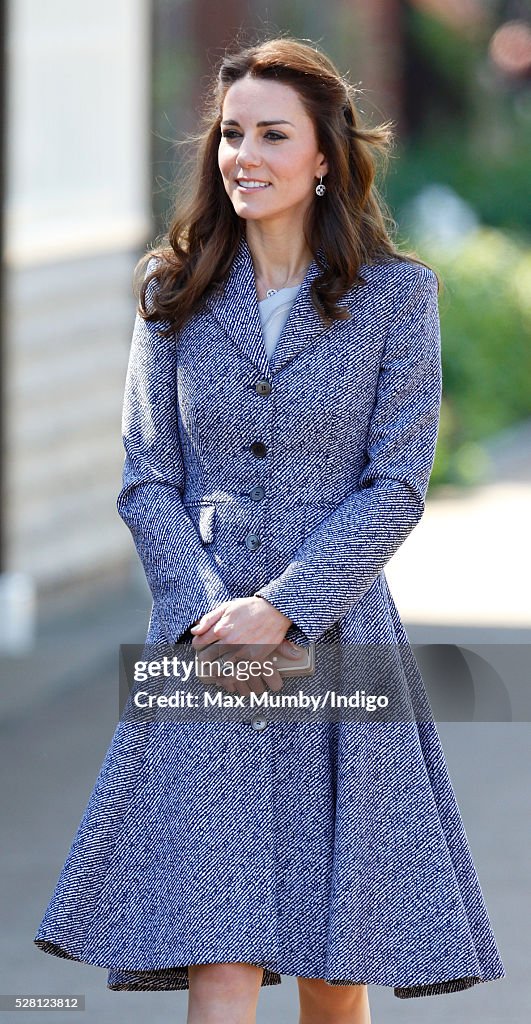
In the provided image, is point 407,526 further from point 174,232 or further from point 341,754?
point 174,232

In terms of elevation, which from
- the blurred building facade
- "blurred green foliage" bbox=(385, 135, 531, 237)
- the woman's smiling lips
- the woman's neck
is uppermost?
"blurred green foliage" bbox=(385, 135, 531, 237)

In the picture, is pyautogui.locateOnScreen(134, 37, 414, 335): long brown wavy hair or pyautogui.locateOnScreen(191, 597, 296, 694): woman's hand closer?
pyautogui.locateOnScreen(191, 597, 296, 694): woman's hand

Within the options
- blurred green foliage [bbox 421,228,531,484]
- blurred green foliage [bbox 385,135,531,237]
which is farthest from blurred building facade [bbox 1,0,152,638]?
blurred green foliage [bbox 385,135,531,237]

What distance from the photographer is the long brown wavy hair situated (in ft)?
9.32

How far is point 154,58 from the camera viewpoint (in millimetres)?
8992

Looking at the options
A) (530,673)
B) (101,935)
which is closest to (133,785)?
(101,935)

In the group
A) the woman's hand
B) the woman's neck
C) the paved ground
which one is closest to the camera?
the woman's hand

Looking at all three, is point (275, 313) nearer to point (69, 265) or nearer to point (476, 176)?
point (69, 265)

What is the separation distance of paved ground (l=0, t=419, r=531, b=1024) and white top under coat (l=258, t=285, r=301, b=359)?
175cm

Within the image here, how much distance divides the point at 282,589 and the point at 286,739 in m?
0.26

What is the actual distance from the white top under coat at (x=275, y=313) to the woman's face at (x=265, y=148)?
140 mm

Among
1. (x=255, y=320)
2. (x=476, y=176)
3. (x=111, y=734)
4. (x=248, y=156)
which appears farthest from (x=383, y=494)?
(x=476, y=176)

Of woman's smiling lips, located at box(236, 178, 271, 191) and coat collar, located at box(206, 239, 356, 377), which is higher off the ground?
woman's smiling lips, located at box(236, 178, 271, 191)

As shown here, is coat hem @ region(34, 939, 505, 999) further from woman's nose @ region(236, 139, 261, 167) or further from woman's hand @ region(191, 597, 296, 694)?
woman's nose @ region(236, 139, 261, 167)
